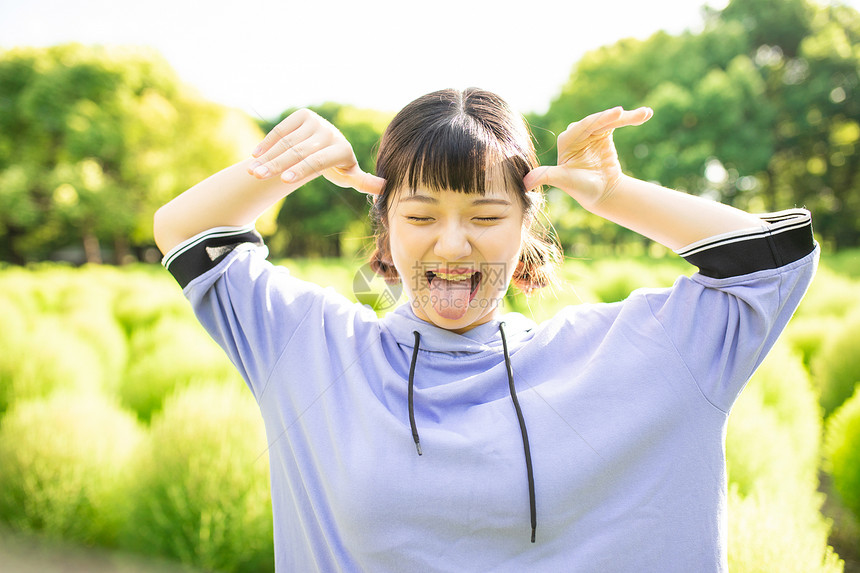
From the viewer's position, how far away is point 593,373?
93 centimetres

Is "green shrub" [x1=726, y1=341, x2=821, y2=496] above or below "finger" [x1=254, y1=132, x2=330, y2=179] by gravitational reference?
below

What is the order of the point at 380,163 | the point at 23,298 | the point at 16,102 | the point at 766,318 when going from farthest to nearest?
the point at 16,102, the point at 23,298, the point at 380,163, the point at 766,318

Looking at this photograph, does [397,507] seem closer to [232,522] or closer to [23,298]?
[232,522]

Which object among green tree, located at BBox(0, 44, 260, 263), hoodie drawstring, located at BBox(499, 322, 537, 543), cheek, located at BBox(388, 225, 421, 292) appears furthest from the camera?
green tree, located at BBox(0, 44, 260, 263)

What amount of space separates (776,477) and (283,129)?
7.10 feet

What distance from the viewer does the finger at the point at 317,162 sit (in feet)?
3.10

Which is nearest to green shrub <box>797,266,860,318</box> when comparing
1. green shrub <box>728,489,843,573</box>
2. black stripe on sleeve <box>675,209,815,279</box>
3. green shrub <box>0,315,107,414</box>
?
green shrub <box>728,489,843,573</box>

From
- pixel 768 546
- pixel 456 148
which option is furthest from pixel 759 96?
pixel 456 148

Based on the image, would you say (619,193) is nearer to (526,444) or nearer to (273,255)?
(526,444)

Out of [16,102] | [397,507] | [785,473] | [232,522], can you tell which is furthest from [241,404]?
[16,102]

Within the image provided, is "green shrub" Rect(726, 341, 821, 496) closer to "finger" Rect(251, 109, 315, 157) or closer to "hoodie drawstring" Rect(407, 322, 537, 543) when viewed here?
"hoodie drawstring" Rect(407, 322, 537, 543)

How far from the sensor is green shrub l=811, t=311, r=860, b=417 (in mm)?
3375

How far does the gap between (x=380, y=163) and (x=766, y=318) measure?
761 mm

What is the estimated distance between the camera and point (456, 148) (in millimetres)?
960
